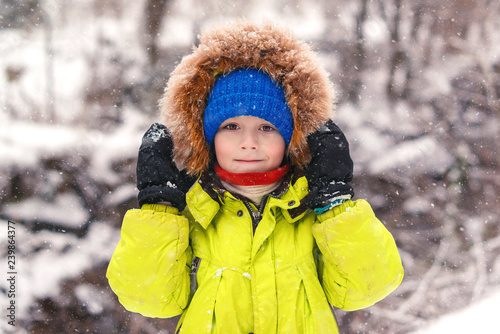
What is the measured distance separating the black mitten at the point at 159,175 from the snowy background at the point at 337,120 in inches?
76.2

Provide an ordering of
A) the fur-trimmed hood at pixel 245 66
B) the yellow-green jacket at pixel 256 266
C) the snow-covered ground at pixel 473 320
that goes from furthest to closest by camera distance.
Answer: the snow-covered ground at pixel 473 320 < the fur-trimmed hood at pixel 245 66 < the yellow-green jacket at pixel 256 266

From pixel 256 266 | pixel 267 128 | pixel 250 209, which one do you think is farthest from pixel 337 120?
pixel 256 266

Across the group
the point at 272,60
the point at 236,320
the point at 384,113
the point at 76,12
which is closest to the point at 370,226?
the point at 236,320

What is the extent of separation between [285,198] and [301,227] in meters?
0.14

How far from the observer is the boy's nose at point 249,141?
112 centimetres

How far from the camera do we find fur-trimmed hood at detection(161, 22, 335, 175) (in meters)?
1.18

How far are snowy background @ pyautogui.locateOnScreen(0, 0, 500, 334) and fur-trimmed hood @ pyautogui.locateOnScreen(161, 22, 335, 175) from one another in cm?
193

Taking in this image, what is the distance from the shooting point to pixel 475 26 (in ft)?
10.8

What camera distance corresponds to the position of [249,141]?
113 cm

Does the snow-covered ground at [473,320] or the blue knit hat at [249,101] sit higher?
the blue knit hat at [249,101]

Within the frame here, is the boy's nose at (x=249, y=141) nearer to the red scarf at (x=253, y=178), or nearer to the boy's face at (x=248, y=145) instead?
the boy's face at (x=248, y=145)

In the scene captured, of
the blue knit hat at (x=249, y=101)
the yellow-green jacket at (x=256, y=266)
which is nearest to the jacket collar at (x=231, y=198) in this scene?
the yellow-green jacket at (x=256, y=266)

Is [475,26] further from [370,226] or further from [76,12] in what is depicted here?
[76,12]

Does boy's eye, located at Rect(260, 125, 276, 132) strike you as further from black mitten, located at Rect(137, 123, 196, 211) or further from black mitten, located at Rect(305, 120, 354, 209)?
black mitten, located at Rect(137, 123, 196, 211)
